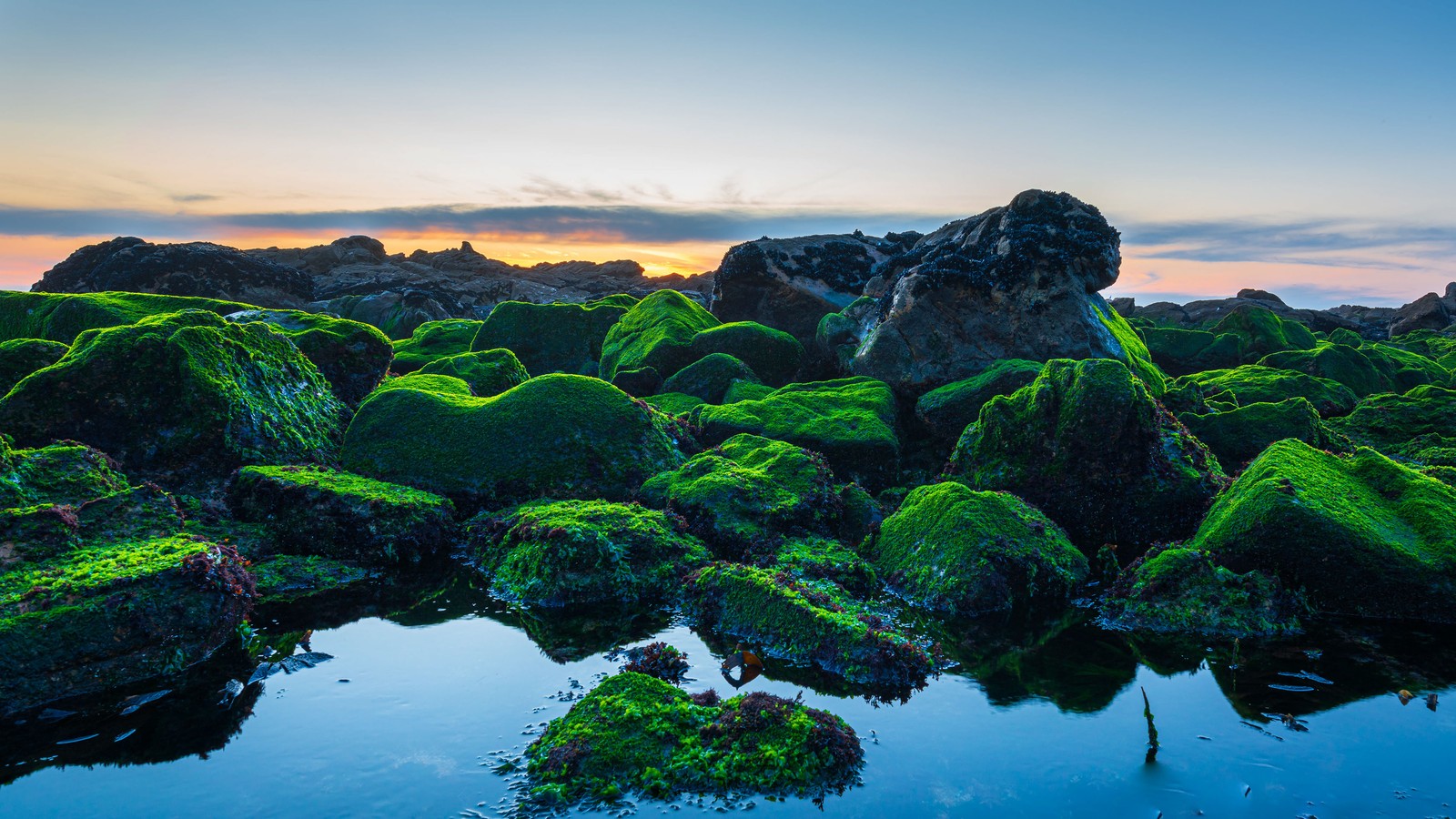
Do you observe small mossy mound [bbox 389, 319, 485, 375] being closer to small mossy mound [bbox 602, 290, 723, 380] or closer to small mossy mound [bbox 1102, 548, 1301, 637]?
small mossy mound [bbox 602, 290, 723, 380]

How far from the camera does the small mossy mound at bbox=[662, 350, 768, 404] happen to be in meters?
25.1

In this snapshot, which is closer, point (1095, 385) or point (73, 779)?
point (73, 779)

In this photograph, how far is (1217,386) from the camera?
2728cm

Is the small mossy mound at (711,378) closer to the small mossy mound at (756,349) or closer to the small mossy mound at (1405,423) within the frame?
the small mossy mound at (756,349)

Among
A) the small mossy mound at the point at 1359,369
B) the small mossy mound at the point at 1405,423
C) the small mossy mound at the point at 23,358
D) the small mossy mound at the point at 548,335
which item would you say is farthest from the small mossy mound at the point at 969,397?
the small mossy mound at the point at 23,358

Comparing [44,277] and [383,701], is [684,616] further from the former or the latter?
[44,277]

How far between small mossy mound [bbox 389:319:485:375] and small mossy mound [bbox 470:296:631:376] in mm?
830

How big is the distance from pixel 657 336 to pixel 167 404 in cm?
1547

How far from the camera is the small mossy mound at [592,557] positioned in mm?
12562

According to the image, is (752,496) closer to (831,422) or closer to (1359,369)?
(831,422)

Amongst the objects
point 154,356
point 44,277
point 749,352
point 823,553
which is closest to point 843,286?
point 749,352

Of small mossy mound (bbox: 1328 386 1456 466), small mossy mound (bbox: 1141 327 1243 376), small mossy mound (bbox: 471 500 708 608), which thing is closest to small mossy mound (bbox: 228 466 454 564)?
small mossy mound (bbox: 471 500 708 608)

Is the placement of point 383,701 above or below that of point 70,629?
below

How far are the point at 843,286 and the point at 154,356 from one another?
24.8 meters
